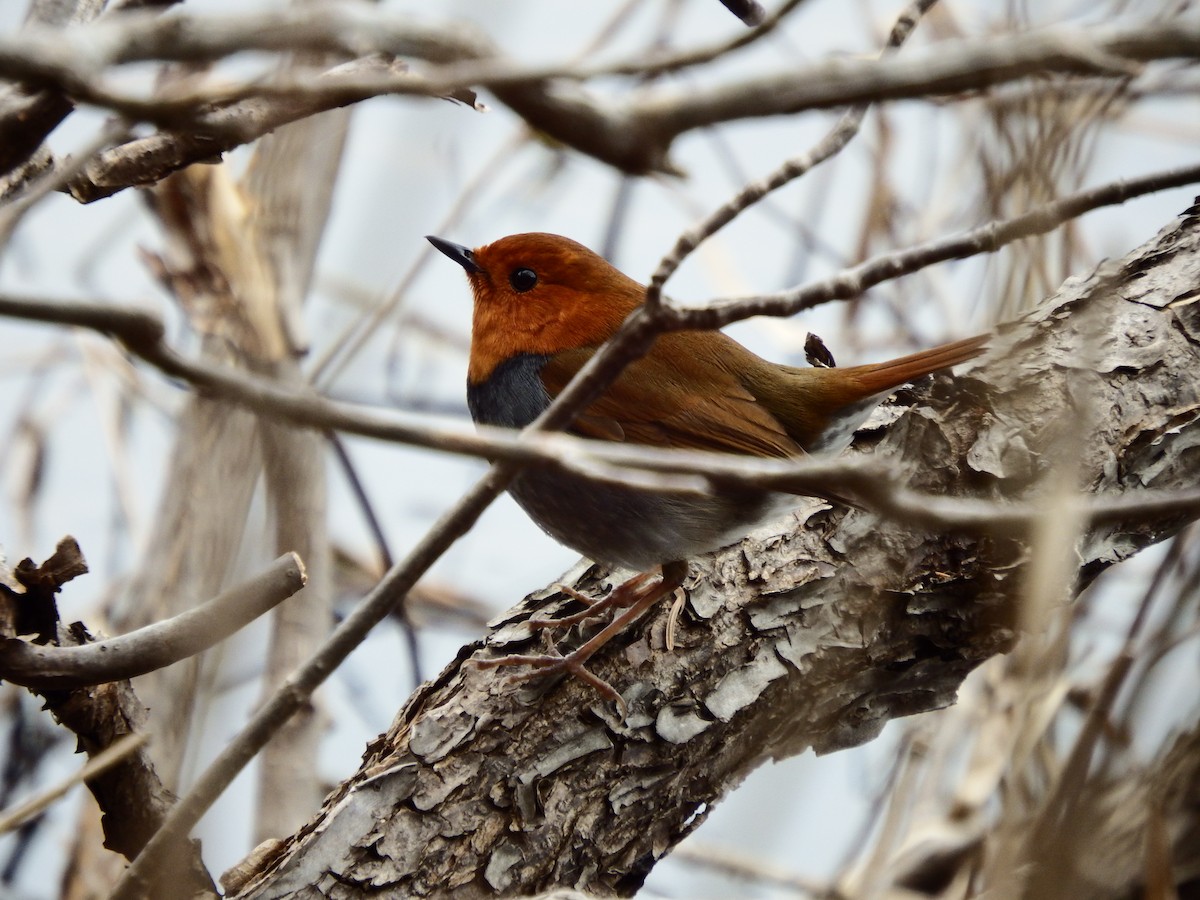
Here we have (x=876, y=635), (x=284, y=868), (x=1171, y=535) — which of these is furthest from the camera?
(x=1171, y=535)

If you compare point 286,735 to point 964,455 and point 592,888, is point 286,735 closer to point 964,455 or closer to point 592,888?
point 592,888

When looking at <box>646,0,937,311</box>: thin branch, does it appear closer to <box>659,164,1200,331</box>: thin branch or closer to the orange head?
<box>659,164,1200,331</box>: thin branch

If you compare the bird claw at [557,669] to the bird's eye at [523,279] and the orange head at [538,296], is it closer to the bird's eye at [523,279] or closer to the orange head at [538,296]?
the orange head at [538,296]

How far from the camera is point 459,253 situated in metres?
3.87

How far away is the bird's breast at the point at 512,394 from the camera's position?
140 inches

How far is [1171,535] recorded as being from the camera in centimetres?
286

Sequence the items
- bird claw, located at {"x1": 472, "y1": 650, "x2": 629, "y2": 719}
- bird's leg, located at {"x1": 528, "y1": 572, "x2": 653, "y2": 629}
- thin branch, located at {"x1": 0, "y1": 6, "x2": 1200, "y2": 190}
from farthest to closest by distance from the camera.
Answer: bird's leg, located at {"x1": 528, "y1": 572, "x2": 653, "y2": 629} → bird claw, located at {"x1": 472, "y1": 650, "x2": 629, "y2": 719} → thin branch, located at {"x1": 0, "y1": 6, "x2": 1200, "y2": 190}

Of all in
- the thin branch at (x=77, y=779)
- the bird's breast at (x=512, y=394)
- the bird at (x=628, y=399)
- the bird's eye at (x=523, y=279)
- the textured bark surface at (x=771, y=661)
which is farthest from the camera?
the bird's eye at (x=523, y=279)

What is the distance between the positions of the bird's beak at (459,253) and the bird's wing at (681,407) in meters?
0.76

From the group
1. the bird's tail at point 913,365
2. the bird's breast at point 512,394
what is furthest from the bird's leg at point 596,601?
the bird's tail at point 913,365

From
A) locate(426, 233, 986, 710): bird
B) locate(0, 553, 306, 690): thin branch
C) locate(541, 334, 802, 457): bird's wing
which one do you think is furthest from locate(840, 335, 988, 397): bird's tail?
locate(0, 553, 306, 690): thin branch

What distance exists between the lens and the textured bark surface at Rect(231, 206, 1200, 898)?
2.44 m

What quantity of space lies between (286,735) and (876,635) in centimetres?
212

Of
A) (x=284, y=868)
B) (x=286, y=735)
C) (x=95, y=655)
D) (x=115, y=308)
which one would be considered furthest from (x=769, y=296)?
(x=286, y=735)
